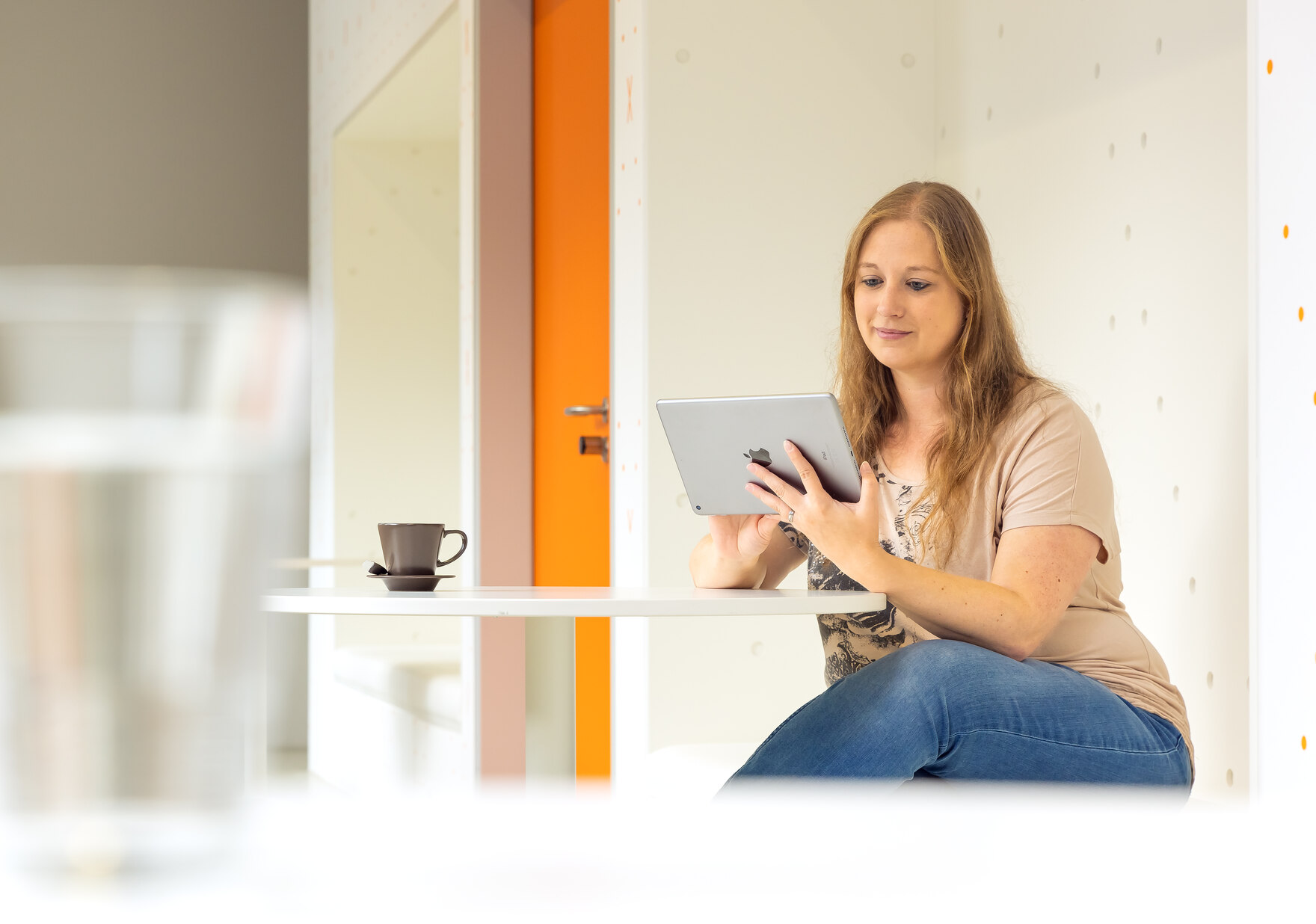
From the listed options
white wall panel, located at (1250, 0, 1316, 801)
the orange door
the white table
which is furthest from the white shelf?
the orange door

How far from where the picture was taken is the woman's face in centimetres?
164

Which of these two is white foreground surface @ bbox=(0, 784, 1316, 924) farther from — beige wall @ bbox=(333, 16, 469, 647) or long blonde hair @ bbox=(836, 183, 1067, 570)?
beige wall @ bbox=(333, 16, 469, 647)

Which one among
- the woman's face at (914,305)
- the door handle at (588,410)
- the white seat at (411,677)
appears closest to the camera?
the woman's face at (914,305)

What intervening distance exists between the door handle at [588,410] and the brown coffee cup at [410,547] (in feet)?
4.20

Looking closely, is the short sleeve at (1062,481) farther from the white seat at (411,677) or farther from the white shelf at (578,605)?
the white seat at (411,677)

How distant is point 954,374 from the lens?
164 centimetres

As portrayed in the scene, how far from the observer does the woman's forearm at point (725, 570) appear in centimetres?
155

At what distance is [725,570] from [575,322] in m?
1.50

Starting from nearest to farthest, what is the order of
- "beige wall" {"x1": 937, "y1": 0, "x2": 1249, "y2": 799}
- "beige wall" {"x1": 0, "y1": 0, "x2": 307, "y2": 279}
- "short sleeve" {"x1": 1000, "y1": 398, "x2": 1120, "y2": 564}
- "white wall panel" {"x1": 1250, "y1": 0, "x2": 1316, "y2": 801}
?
"white wall panel" {"x1": 1250, "y1": 0, "x2": 1316, "y2": 801} → "short sleeve" {"x1": 1000, "y1": 398, "x2": 1120, "y2": 564} → "beige wall" {"x1": 937, "y1": 0, "x2": 1249, "y2": 799} → "beige wall" {"x1": 0, "y1": 0, "x2": 307, "y2": 279}

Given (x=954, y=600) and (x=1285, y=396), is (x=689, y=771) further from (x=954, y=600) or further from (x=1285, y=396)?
(x=1285, y=396)

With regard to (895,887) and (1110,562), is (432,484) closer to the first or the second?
(1110,562)

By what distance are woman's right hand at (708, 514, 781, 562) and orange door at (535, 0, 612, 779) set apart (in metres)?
1.16

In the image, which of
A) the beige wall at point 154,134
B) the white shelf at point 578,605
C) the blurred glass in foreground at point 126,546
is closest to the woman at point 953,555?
the white shelf at point 578,605

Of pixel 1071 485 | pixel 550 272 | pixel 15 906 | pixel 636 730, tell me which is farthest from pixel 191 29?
pixel 15 906
